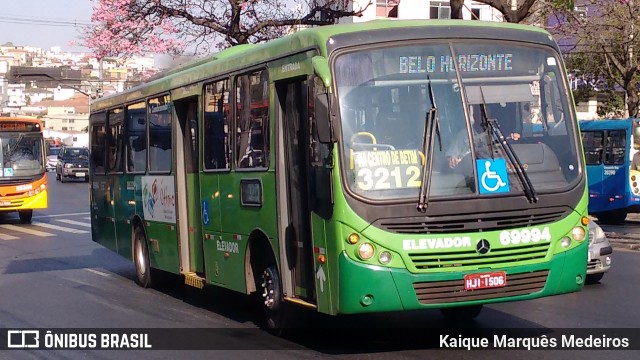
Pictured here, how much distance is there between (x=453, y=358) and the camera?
8789 mm

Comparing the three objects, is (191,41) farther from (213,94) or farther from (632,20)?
(632,20)

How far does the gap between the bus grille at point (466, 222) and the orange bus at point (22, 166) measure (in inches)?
861

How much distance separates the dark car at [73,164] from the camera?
56031 mm

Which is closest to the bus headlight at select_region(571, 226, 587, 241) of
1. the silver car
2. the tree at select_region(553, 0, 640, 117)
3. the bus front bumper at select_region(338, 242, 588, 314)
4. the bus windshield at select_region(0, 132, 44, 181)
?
the bus front bumper at select_region(338, 242, 588, 314)

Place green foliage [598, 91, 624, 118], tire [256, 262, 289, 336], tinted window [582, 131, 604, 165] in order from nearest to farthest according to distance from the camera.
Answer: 1. tire [256, 262, 289, 336]
2. tinted window [582, 131, 604, 165]
3. green foliage [598, 91, 624, 118]

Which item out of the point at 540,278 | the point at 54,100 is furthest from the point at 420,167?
the point at 54,100

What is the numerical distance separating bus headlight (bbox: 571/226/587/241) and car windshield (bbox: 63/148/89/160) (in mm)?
50290

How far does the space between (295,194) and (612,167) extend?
19737mm

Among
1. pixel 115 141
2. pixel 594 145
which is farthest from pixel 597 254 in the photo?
pixel 594 145

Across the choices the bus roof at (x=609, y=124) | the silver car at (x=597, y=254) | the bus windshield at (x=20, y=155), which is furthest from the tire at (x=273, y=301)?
the bus windshield at (x=20, y=155)

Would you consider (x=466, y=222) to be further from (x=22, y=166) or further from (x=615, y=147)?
(x=22, y=166)

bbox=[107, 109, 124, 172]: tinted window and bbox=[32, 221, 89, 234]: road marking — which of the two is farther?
bbox=[32, 221, 89, 234]: road marking

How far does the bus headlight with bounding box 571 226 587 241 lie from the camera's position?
353 inches

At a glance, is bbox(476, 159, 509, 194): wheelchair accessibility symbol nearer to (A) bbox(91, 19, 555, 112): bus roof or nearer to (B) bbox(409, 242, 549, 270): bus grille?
(B) bbox(409, 242, 549, 270): bus grille
